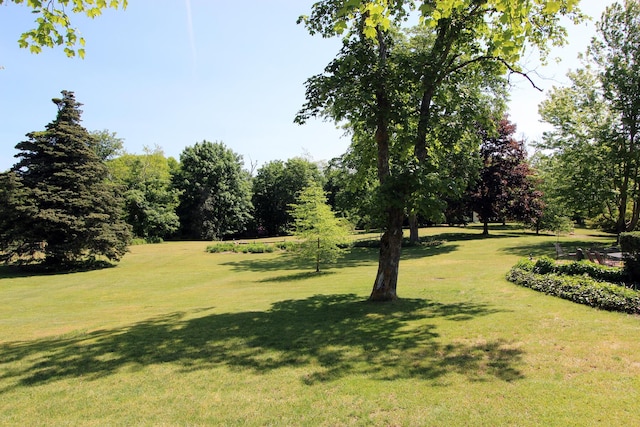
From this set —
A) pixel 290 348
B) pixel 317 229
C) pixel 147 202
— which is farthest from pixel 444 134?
pixel 147 202

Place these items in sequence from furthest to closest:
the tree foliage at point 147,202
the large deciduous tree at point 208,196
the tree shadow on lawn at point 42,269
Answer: the large deciduous tree at point 208,196
the tree foliage at point 147,202
the tree shadow on lawn at point 42,269

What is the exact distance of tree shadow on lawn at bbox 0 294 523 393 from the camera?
561 cm

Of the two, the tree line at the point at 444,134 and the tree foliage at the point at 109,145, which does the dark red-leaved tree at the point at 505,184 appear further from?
the tree foliage at the point at 109,145

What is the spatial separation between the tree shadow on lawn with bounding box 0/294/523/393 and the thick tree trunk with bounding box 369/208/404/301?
0.85m

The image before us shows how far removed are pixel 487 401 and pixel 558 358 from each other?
2032 mm

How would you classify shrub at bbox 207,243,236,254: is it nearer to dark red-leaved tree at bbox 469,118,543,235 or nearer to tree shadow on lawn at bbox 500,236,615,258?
dark red-leaved tree at bbox 469,118,543,235

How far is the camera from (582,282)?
997 centimetres

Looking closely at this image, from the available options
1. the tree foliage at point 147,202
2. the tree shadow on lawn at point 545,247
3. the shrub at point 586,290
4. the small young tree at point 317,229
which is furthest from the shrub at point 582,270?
the tree foliage at point 147,202

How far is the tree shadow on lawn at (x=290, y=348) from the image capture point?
5609mm

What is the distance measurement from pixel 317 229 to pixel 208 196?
35489 millimetres

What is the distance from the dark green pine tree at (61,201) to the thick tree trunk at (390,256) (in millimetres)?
19821

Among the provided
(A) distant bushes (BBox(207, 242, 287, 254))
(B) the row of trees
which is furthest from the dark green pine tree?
(A) distant bushes (BBox(207, 242, 287, 254))

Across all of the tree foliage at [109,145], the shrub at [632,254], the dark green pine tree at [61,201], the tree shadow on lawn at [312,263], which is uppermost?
the tree foliage at [109,145]

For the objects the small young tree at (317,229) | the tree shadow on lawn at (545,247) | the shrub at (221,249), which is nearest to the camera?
the small young tree at (317,229)
